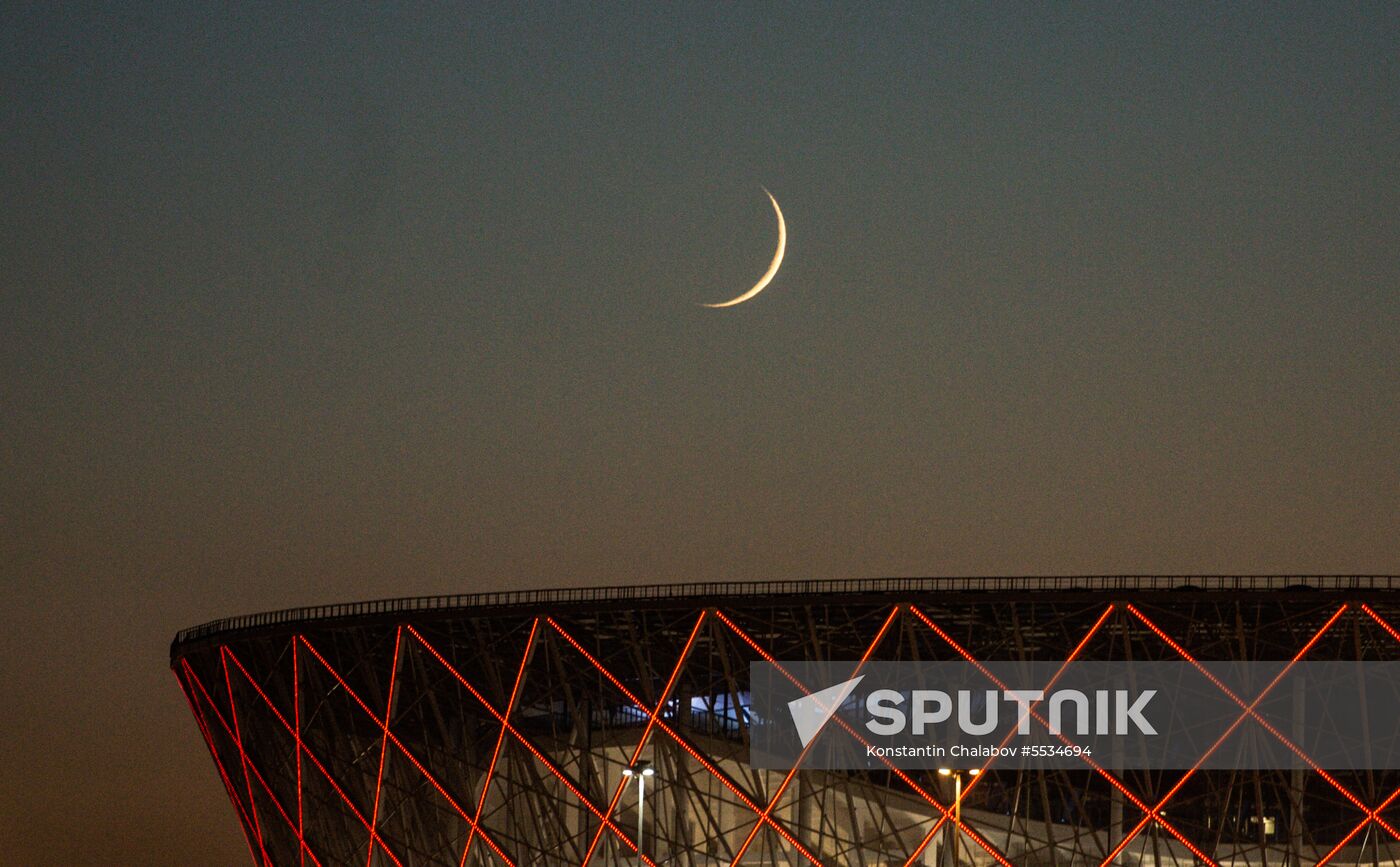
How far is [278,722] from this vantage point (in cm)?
5541

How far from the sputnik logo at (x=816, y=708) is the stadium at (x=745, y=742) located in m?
1.10

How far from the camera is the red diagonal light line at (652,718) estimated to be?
4453 centimetres

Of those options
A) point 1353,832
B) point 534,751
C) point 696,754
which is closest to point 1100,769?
point 1353,832

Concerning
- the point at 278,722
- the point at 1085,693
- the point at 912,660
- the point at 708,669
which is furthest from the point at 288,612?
the point at 1085,693

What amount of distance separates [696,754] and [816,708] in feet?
9.83

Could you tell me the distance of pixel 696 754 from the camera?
4509 centimetres

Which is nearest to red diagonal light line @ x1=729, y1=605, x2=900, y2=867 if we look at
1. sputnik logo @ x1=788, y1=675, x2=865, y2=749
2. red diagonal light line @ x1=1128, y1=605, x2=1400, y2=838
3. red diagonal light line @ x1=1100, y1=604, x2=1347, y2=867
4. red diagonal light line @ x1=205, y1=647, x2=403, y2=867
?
sputnik logo @ x1=788, y1=675, x2=865, y2=749

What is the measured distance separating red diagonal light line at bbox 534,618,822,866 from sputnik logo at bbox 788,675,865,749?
1897mm

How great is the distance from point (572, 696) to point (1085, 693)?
12622mm

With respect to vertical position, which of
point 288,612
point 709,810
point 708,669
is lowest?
point 709,810

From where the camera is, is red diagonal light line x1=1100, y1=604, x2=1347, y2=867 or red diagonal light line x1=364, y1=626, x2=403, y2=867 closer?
red diagonal light line x1=1100, y1=604, x2=1347, y2=867

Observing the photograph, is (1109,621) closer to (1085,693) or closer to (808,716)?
(1085,693)

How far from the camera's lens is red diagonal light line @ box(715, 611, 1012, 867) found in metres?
42.8
